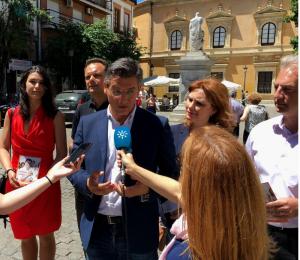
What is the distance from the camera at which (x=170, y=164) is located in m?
2.31

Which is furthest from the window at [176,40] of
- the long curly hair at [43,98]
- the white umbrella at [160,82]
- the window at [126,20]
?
the long curly hair at [43,98]

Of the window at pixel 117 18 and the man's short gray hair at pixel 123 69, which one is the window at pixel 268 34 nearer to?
the window at pixel 117 18

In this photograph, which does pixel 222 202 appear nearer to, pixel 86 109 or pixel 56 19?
pixel 86 109

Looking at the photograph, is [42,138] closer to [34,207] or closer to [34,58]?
[34,207]

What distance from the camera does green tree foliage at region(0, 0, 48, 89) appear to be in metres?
20.4

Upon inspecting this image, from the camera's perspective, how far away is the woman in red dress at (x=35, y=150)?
116 inches

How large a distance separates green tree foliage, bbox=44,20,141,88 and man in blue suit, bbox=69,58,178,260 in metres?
23.9

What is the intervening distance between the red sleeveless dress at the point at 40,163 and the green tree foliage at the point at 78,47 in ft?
75.7

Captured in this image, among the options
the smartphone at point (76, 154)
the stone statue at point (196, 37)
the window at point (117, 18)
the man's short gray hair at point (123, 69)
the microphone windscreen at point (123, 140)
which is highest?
the window at point (117, 18)

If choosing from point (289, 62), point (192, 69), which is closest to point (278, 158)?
point (289, 62)

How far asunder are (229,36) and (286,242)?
129ft

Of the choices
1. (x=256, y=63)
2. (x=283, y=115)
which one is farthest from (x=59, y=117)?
(x=256, y=63)

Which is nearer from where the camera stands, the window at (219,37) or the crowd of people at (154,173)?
the crowd of people at (154,173)

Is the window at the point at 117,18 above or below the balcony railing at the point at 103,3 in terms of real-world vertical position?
below
